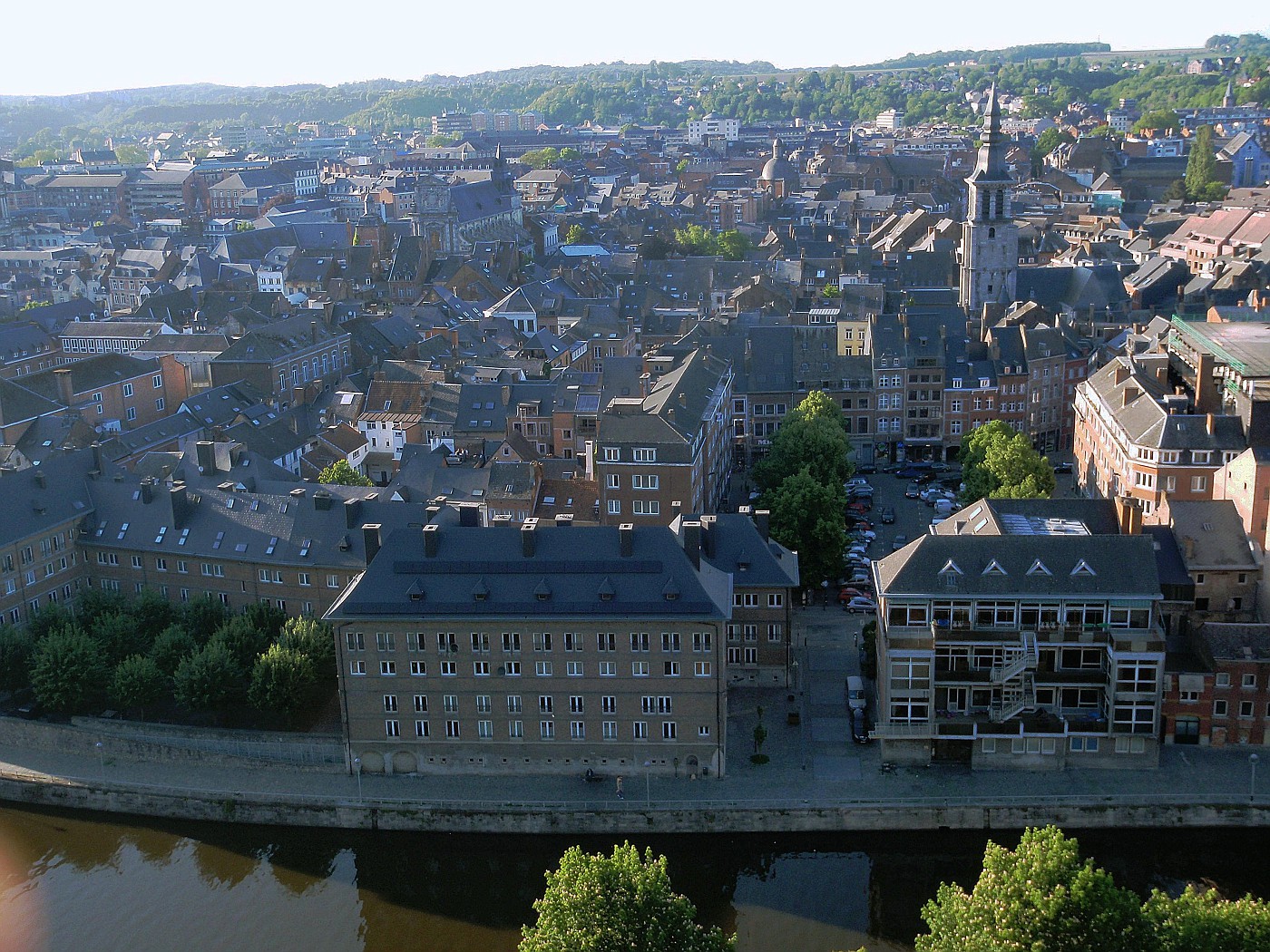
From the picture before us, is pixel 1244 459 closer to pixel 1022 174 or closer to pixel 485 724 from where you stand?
pixel 485 724

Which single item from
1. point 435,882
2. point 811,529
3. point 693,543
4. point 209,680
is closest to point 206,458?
point 209,680

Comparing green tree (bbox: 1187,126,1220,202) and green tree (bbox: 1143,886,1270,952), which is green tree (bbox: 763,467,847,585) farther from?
green tree (bbox: 1187,126,1220,202)

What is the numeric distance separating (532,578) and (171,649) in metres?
14.9

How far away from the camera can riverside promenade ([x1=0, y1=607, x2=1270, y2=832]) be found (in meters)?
42.7

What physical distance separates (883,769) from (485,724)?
12945 mm

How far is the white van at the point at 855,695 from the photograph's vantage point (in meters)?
48.0

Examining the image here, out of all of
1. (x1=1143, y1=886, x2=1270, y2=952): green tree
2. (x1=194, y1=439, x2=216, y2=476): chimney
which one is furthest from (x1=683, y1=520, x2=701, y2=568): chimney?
(x1=194, y1=439, x2=216, y2=476): chimney

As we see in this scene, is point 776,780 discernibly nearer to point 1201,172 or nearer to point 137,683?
point 137,683

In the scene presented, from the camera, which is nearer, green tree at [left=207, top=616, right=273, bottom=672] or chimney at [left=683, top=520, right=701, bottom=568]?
chimney at [left=683, top=520, right=701, bottom=568]

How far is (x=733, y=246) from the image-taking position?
449ft

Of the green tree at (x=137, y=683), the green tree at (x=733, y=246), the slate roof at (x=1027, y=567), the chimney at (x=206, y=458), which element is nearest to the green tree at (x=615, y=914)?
the slate roof at (x=1027, y=567)

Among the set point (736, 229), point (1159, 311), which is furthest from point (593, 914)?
point (736, 229)

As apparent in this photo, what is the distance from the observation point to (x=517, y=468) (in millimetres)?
58531

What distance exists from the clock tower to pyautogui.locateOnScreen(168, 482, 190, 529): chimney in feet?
202
